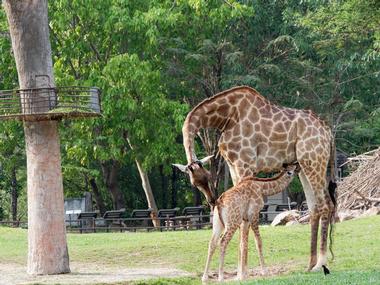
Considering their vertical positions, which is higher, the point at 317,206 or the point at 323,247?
the point at 317,206

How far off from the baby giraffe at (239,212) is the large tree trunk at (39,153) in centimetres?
349

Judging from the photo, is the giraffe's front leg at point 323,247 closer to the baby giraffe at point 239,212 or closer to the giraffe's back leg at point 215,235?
the baby giraffe at point 239,212

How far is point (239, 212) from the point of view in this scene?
1373 cm

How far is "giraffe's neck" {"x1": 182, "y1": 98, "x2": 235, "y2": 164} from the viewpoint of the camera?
46.2 feet

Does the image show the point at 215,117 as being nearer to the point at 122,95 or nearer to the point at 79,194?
the point at 122,95

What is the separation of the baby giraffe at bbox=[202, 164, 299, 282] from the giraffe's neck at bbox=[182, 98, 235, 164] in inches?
36.8

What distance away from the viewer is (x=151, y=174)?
41.4 m

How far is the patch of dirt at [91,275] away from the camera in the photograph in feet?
49.1

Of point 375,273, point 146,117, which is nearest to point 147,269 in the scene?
point 375,273

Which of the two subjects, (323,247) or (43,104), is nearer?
(323,247)

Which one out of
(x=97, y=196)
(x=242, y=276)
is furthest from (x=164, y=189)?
(x=242, y=276)

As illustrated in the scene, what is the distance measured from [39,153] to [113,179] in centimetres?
2029

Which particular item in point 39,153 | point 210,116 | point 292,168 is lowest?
point 292,168

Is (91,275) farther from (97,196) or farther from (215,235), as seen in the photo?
(97,196)
